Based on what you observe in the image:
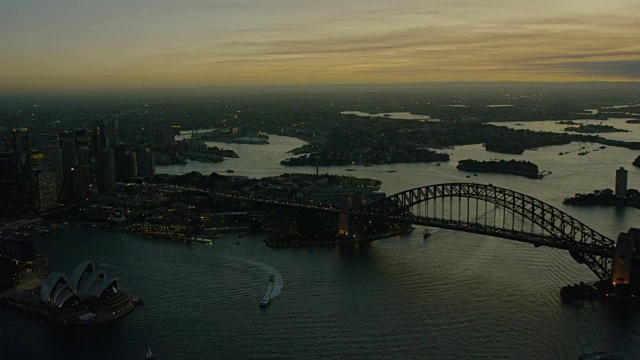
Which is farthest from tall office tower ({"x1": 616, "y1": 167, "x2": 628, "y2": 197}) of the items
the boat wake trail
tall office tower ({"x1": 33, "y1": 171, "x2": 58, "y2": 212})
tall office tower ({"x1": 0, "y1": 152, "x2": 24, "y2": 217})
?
tall office tower ({"x1": 0, "y1": 152, "x2": 24, "y2": 217})

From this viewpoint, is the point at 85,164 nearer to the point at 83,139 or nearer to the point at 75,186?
the point at 75,186

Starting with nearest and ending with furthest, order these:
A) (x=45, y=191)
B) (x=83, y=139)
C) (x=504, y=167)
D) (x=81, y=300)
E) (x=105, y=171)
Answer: (x=81, y=300)
(x=45, y=191)
(x=105, y=171)
(x=504, y=167)
(x=83, y=139)

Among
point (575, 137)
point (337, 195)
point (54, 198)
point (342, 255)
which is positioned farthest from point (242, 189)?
point (575, 137)

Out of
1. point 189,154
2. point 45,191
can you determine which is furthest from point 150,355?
point 189,154

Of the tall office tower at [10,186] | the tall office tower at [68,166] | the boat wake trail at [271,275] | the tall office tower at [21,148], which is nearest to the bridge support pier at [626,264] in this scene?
the boat wake trail at [271,275]

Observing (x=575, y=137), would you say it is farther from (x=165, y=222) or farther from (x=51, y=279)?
(x=51, y=279)

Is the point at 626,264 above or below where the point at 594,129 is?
below

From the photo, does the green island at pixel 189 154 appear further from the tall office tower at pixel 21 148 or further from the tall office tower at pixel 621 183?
the tall office tower at pixel 621 183
